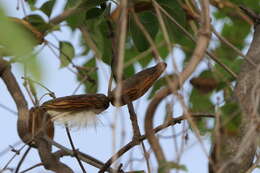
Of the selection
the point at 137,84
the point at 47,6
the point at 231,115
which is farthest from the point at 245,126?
the point at 47,6

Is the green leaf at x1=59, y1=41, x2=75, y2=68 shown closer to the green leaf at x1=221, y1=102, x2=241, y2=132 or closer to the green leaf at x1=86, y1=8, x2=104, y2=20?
the green leaf at x1=86, y1=8, x2=104, y2=20

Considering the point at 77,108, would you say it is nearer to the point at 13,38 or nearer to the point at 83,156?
the point at 83,156

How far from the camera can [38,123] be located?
1089 mm

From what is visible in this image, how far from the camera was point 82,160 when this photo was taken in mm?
1058

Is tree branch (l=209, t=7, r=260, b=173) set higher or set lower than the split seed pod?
lower

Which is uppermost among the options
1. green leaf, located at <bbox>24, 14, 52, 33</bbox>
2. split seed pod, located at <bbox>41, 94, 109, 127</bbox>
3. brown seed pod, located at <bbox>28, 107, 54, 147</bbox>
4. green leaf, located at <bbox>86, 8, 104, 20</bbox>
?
green leaf, located at <bbox>24, 14, 52, 33</bbox>

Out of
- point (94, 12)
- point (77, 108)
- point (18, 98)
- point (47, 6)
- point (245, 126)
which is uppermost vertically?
point (47, 6)

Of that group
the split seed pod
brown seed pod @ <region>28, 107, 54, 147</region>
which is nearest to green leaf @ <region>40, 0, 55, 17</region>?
brown seed pod @ <region>28, 107, 54, 147</region>

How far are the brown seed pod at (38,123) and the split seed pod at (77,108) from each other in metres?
0.05

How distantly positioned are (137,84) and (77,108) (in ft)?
0.38

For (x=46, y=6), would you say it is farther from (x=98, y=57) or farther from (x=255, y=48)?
(x=255, y=48)

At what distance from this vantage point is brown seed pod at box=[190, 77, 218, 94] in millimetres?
1633

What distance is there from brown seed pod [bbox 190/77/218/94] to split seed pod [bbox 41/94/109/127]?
2.39 feet

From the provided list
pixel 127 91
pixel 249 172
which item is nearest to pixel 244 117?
pixel 249 172
